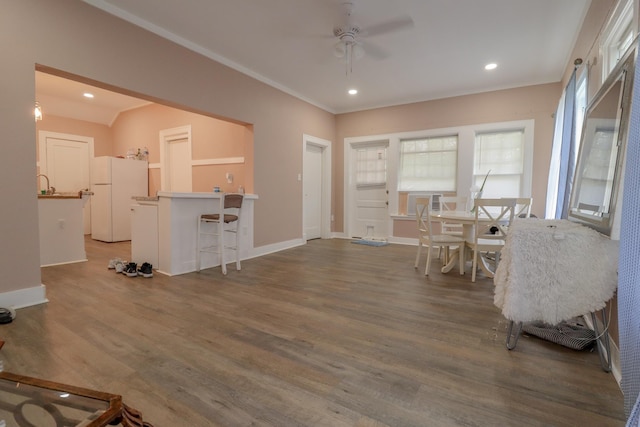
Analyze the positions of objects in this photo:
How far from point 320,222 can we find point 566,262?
16.6ft

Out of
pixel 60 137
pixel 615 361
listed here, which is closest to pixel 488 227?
pixel 615 361

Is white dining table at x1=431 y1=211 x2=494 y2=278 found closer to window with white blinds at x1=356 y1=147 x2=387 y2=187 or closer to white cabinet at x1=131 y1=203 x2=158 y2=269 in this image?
window with white blinds at x1=356 y1=147 x2=387 y2=187

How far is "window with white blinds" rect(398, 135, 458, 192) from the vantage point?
17.6 ft

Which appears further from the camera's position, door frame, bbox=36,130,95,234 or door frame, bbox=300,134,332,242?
door frame, bbox=300,134,332,242

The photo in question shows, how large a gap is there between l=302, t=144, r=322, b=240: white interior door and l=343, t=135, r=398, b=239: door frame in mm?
577

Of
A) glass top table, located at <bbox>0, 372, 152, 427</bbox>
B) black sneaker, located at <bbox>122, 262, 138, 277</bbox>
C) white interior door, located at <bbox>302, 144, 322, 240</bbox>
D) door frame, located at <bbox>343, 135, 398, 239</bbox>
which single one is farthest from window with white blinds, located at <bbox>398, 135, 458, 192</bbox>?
glass top table, located at <bbox>0, 372, 152, 427</bbox>

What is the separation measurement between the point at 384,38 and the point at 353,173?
3.29m

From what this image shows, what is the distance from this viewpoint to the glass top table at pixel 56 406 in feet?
2.57

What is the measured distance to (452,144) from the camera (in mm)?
5344

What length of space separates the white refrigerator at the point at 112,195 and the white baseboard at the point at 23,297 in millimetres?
3461

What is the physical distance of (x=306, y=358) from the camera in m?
1.73

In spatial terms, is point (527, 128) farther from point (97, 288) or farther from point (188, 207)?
point (97, 288)

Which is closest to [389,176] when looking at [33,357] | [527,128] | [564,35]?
[527,128]

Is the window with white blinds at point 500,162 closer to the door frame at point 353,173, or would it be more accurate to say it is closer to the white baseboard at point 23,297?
the door frame at point 353,173
